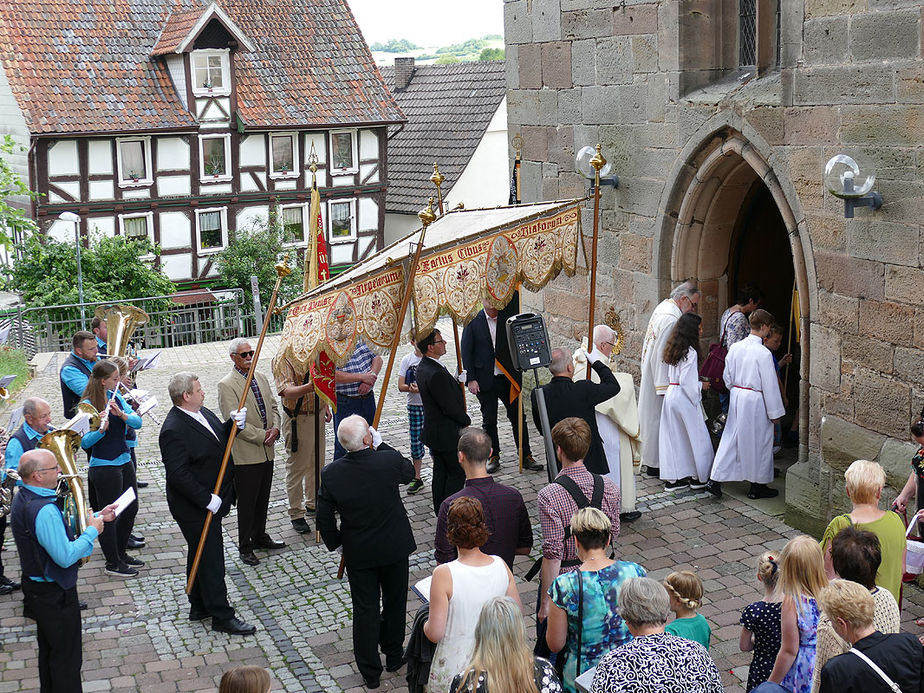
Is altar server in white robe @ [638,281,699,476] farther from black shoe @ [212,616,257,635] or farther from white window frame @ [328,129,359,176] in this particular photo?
white window frame @ [328,129,359,176]

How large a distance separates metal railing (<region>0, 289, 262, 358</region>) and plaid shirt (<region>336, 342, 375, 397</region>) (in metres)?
10.3

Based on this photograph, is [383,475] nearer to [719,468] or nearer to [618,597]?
[618,597]

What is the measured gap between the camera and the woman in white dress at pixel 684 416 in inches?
373

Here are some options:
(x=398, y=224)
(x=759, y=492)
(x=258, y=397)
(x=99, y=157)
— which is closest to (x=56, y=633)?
(x=258, y=397)

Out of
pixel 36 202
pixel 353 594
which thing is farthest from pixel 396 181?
pixel 353 594

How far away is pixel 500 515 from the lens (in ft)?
19.7

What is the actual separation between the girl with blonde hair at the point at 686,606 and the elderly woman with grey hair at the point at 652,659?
330 mm

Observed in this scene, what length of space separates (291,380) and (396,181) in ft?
90.0

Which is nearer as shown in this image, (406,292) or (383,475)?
(383,475)

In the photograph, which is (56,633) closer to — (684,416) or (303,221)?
(684,416)

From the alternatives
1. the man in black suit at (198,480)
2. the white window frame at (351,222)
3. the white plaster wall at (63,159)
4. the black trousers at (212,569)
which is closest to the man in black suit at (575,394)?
the man in black suit at (198,480)

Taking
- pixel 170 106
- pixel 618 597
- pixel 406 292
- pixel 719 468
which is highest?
pixel 170 106

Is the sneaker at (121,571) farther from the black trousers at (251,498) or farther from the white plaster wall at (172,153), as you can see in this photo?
the white plaster wall at (172,153)

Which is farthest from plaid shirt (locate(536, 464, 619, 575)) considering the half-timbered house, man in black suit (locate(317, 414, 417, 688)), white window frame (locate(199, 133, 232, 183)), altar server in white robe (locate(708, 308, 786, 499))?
white window frame (locate(199, 133, 232, 183))
